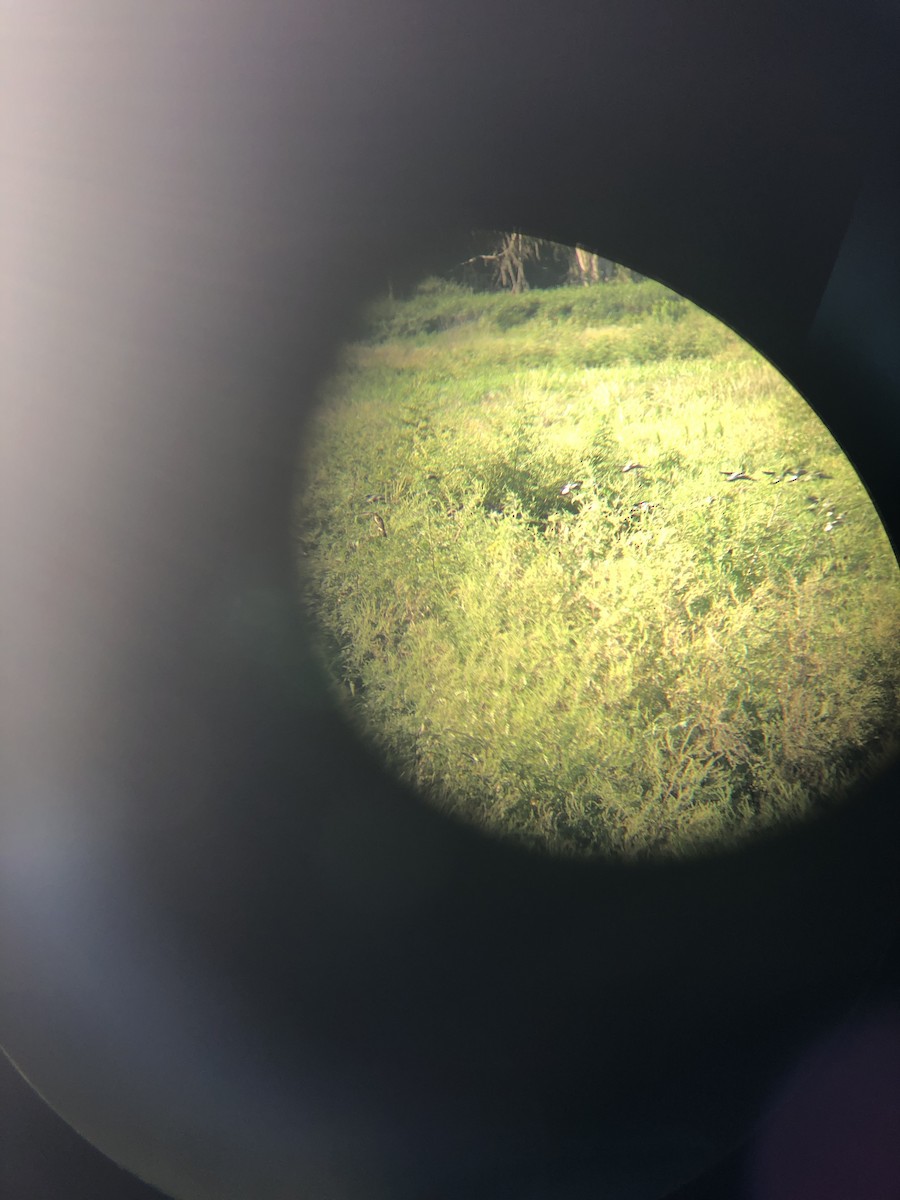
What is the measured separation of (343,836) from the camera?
1.36 m

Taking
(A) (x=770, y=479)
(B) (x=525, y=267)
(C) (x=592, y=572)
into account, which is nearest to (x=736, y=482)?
(A) (x=770, y=479)

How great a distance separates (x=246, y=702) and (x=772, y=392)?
1564mm

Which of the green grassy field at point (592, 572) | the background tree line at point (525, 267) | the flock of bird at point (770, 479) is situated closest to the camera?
the background tree line at point (525, 267)

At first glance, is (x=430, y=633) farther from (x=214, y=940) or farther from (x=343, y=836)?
(x=214, y=940)

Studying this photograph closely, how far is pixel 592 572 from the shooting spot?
1.99m

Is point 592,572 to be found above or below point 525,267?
below

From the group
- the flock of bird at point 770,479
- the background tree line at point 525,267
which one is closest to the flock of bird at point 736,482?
the flock of bird at point 770,479

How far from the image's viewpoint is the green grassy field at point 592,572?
1829mm

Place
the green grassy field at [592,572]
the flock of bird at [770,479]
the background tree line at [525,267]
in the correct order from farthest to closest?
the flock of bird at [770,479] → the green grassy field at [592,572] → the background tree line at [525,267]

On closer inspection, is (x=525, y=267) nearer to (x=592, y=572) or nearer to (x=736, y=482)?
(x=592, y=572)

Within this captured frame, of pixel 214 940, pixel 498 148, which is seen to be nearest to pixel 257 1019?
pixel 214 940

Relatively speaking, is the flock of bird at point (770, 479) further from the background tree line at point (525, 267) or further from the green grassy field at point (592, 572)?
the background tree line at point (525, 267)

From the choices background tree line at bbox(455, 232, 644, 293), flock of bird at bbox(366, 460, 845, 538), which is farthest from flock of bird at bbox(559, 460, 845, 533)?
background tree line at bbox(455, 232, 644, 293)

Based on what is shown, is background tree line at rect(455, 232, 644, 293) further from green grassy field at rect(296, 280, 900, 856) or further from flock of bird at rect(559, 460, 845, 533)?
flock of bird at rect(559, 460, 845, 533)
